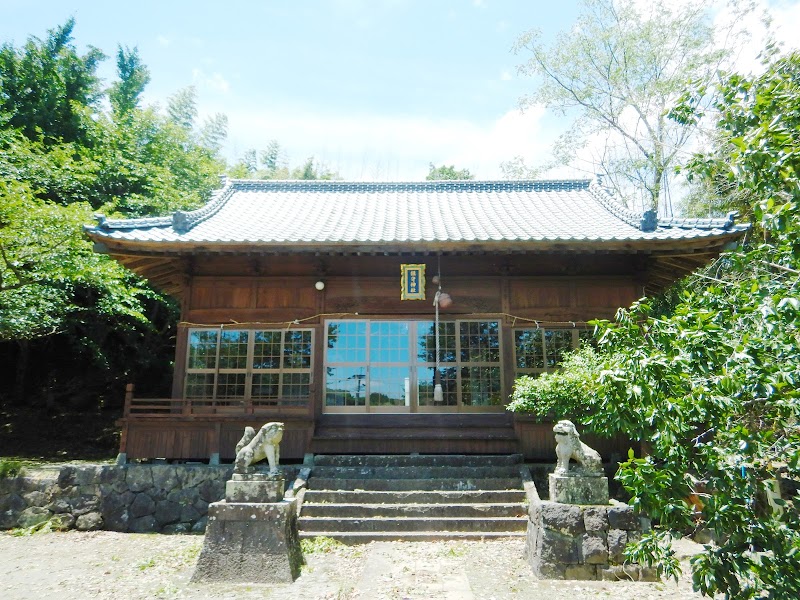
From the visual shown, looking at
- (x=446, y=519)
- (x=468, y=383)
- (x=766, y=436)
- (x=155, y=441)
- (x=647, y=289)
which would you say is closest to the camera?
(x=766, y=436)

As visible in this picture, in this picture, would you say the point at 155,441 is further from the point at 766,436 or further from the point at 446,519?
the point at 766,436

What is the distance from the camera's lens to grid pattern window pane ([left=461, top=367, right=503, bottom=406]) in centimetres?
1059

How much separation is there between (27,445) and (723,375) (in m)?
17.8

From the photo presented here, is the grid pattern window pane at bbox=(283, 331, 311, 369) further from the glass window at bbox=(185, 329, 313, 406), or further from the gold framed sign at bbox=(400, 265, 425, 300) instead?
the gold framed sign at bbox=(400, 265, 425, 300)

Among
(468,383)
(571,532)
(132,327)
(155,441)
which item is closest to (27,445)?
(132,327)

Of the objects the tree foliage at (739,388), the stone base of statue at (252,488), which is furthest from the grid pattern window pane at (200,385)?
the tree foliage at (739,388)

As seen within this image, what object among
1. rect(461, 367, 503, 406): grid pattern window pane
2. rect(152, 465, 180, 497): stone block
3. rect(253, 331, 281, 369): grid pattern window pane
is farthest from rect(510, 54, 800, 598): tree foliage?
rect(253, 331, 281, 369): grid pattern window pane

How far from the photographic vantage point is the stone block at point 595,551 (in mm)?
6254

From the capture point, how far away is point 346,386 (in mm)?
10719

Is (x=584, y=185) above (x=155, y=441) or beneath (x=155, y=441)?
above

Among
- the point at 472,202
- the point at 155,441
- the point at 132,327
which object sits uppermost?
the point at 472,202

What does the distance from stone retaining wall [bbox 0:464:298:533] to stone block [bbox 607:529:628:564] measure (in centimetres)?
517

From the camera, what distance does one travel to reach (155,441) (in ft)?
31.5

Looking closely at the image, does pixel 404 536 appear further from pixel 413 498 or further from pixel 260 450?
pixel 260 450
